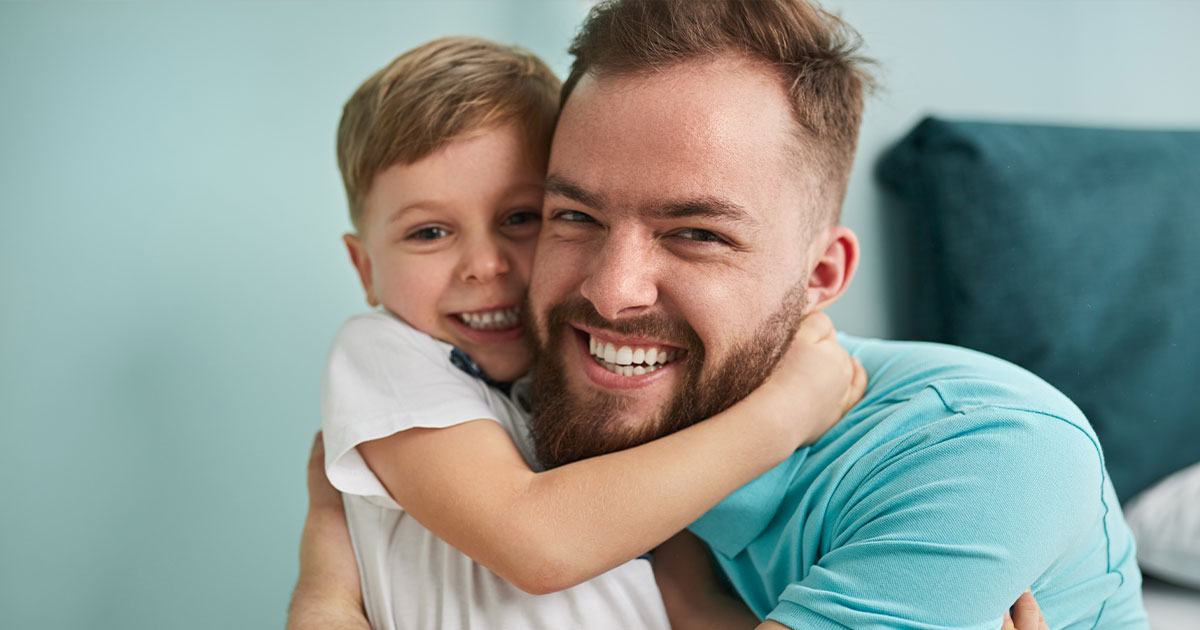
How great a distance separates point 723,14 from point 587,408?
633 mm

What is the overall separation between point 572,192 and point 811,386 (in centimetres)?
46

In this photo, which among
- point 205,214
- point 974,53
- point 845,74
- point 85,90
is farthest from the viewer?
point 974,53

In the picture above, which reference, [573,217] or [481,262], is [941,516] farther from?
[481,262]

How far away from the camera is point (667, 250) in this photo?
1.28m

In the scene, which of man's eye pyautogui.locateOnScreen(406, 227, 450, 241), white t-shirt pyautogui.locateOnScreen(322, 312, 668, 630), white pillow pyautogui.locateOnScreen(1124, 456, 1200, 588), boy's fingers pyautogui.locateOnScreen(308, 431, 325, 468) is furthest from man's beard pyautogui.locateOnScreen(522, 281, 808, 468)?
white pillow pyautogui.locateOnScreen(1124, 456, 1200, 588)

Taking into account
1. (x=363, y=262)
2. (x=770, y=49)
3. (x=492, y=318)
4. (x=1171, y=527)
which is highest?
(x=770, y=49)

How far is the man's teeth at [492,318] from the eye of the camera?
4.87 feet

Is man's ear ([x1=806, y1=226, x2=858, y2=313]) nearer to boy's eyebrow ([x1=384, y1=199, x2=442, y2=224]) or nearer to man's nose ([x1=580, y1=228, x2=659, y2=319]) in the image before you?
man's nose ([x1=580, y1=228, x2=659, y2=319])

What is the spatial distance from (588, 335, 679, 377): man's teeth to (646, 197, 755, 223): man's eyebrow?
0.20m

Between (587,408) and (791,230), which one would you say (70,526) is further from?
(791,230)

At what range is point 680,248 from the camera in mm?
1272

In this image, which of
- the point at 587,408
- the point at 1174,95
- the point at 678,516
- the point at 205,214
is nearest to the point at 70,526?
the point at 205,214

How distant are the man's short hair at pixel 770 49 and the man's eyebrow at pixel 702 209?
17 cm

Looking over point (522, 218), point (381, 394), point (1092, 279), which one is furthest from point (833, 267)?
point (1092, 279)
